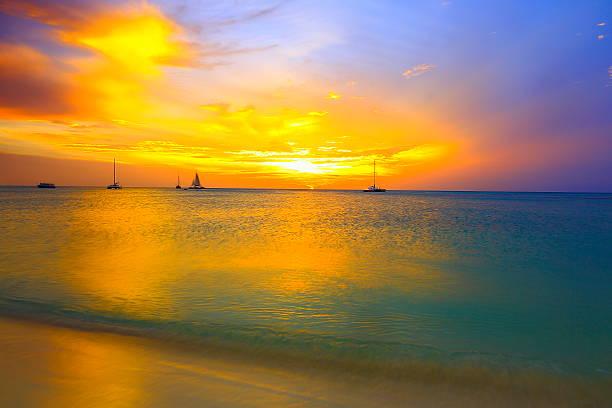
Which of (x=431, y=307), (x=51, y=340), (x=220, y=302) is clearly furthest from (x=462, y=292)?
(x=51, y=340)

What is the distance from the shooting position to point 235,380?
539cm

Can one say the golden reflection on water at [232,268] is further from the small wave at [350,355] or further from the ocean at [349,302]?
the small wave at [350,355]

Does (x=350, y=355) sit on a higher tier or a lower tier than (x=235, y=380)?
lower

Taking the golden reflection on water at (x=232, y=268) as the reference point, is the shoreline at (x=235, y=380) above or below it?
above

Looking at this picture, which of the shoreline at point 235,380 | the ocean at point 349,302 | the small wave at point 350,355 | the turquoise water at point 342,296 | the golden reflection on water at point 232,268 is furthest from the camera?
the golden reflection on water at point 232,268

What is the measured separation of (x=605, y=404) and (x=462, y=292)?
21.6 feet

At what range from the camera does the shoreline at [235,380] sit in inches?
190

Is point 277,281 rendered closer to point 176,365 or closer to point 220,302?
point 220,302

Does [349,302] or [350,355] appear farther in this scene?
[349,302]

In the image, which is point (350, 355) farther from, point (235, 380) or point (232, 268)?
point (232, 268)

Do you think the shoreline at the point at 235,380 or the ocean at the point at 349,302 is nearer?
the shoreline at the point at 235,380

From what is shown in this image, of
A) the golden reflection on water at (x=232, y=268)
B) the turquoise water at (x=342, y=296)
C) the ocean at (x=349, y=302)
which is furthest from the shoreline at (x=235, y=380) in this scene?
the golden reflection on water at (x=232, y=268)

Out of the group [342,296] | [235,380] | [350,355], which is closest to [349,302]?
[342,296]

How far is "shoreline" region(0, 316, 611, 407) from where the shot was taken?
4.84m
